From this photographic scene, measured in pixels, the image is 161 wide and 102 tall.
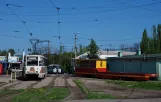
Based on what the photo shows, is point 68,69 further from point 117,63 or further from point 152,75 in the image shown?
point 152,75

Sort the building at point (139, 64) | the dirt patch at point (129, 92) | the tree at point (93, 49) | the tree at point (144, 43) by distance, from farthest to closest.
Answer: the tree at point (144, 43) < the tree at point (93, 49) < the building at point (139, 64) < the dirt patch at point (129, 92)

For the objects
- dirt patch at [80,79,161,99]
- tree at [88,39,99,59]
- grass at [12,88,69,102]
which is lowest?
dirt patch at [80,79,161,99]

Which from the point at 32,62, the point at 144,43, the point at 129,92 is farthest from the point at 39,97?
the point at 144,43

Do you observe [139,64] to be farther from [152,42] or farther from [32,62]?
[152,42]

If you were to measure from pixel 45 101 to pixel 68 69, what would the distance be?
6781 cm

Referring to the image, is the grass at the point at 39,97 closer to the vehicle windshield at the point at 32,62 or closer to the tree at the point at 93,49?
the vehicle windshield at the point at 32,62

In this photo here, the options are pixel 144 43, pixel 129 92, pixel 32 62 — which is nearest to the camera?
pixel 129 92

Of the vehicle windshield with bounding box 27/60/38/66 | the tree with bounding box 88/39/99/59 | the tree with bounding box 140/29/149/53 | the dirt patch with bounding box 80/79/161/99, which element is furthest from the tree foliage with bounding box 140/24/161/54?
the dirt patch with bounding box 80/79/161/99

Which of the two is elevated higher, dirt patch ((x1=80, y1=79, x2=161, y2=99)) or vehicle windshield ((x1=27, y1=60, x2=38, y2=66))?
vehicle windshield ((x1=27, y1=60, x2=38, y2=66))

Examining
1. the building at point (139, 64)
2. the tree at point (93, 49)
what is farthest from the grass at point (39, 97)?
the tree at point (93, 49)

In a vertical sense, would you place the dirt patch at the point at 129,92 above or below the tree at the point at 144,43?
below

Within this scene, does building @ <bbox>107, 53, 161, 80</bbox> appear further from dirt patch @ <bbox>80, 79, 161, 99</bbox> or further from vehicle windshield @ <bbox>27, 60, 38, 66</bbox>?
dirt patch @ <bbox>80, 79, 161, 99</bbox>

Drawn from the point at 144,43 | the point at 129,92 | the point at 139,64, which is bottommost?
the point at 129,92

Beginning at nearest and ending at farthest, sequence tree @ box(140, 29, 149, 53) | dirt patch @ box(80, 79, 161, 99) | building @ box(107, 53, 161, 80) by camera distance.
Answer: dirt patch @ box(80, 79, 161, 99) < building @ box(107, 53, 161, 80) < tree @ box(140, 29, 149, 53)
